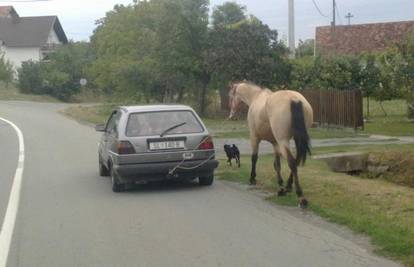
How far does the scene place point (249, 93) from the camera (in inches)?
523

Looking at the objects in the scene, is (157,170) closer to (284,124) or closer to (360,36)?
(284,124)

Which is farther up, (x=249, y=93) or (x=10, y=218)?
(x=249, y=93)

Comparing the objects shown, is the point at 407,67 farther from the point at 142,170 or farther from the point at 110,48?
the point at 110,48

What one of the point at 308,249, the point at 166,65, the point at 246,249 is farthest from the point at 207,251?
the point at 166,65

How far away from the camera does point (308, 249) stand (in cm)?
755

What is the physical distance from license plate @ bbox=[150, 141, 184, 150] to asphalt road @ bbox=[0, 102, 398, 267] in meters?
0.78

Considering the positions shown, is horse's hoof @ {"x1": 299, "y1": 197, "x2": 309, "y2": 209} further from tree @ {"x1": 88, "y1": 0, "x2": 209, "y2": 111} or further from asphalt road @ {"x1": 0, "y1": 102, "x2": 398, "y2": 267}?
tree @ {"x1": 88, "y1": 0, "x2": 209, "y2": 111}

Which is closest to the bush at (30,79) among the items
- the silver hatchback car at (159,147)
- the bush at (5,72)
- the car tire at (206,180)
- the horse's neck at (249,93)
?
the bush at (5,72)

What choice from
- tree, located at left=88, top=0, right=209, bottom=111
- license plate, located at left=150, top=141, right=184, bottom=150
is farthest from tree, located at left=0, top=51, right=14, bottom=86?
license plate, located at left=150, top=141, right=184, bottom=150

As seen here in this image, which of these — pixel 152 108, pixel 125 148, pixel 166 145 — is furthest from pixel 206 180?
pixel 125 148

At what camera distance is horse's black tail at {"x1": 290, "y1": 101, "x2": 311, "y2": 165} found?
34.2ft

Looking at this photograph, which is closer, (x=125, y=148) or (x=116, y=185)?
(x=125, y=148)

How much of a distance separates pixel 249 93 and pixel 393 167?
13.6 ft

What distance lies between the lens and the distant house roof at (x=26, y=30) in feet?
310
